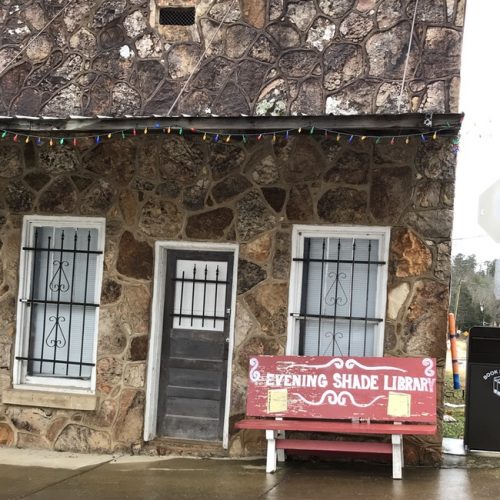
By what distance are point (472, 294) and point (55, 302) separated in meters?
10.6

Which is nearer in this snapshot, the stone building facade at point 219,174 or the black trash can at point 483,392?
the stone building facade at point 219,174

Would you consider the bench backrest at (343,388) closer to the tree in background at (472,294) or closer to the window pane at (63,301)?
the window pane at (63,301)

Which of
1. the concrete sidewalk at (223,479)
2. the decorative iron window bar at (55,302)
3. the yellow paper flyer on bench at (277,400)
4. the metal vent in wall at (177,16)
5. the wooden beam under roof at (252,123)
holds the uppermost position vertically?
the metal vent in wall at (177,16)

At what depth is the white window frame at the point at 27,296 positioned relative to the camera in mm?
7672

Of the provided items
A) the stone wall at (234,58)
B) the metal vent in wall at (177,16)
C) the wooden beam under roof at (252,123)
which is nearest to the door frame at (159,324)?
the stone wall at (234,58)

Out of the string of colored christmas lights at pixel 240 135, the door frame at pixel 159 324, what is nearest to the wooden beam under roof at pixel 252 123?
the string of colored christmas lights at pixel 240 135

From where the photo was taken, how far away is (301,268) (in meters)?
7.30

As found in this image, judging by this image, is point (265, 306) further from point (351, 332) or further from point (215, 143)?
point (215, 143)

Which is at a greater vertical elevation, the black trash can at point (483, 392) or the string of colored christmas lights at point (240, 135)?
the string of colored christmas lights at point (240, 135)

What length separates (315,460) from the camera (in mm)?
7129

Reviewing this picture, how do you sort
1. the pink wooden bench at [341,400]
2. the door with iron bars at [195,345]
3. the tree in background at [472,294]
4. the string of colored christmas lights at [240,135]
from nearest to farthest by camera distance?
the string of colored christmas lights at [240,135], the pink wooden bench at [341,400], the door with iron bars at [195,345], the tree in background at [472,294]

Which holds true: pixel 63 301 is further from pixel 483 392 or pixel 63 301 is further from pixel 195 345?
pixel 483 392

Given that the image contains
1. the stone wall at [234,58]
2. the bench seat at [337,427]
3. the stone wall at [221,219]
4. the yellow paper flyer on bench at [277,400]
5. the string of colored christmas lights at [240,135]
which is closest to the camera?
the string of colored christmas lights at [240,135]

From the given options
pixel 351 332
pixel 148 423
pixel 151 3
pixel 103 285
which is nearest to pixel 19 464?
pixel 148 423
